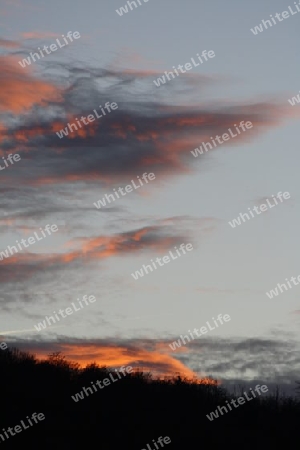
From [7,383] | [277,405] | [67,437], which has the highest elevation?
[7,383]

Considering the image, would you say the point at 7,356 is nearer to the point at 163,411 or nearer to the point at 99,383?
the point at 99,383

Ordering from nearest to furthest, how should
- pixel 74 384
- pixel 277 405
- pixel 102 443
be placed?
1. pixel 102 443
2. pixel 74 384
3. pixel 277 405

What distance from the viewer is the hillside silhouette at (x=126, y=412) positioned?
3212 cm

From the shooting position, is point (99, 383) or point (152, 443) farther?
point (99, 383)

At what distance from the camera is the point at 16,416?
104 feet

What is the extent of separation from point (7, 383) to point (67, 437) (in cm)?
358

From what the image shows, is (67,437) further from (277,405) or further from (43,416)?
(277,405)

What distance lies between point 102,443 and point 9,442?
141 inches

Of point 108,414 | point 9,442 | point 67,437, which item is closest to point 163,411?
point 108,414

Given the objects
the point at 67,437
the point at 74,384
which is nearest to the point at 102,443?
the point at 67,437

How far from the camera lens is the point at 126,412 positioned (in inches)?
1387

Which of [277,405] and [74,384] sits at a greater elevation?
[74,384]

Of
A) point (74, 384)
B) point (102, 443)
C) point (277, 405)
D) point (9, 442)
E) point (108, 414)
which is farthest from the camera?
point (277, 405)

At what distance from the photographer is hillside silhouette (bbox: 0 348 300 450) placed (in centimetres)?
3212
